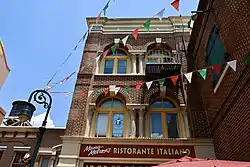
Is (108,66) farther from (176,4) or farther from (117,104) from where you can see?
(176,4)

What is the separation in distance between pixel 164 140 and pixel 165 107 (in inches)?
70.1

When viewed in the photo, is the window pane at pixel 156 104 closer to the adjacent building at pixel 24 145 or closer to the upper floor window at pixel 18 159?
the adjacent building at pixel 24 145

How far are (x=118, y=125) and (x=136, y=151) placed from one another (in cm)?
143

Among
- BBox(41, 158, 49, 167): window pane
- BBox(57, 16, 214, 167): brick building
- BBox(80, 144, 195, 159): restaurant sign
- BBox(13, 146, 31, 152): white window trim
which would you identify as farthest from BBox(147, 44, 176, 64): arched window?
BBox(13, 146, 31, 152): white window trim

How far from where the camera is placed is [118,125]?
330 inches

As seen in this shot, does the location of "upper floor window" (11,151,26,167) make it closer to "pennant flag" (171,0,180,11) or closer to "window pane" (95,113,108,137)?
"window pane" (95,113,108,137)

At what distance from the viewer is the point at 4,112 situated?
253 inches

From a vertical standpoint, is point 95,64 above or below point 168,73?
above

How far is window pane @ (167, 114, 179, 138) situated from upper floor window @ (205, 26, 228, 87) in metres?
2.16

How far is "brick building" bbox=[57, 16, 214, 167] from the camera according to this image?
734 centimetres

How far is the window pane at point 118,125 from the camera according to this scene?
816 centimetres

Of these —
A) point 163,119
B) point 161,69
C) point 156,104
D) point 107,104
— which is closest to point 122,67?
point 161,69

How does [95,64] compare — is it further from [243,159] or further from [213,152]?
[243,159]

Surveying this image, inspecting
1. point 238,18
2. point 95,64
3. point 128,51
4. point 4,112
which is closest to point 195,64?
point 128,51
